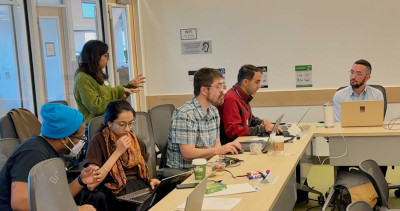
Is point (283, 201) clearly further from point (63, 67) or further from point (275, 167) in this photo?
point (63, 67)

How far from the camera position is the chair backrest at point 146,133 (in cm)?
341

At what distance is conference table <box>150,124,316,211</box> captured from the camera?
226cm

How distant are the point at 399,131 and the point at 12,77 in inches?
141

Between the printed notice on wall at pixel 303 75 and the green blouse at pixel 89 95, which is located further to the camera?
the printed notice on wall at pixel 303 75

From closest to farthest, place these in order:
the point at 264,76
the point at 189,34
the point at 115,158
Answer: the point at 115,158, the point at 264,76, the point at 189,34

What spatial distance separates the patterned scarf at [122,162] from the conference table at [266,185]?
43 cm

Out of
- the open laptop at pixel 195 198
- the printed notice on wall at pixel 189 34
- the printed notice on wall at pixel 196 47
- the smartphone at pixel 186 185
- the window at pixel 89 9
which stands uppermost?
the window at pixel 89 9

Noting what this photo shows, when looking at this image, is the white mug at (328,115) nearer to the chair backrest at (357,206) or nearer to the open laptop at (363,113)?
the open laptop at (363,113)

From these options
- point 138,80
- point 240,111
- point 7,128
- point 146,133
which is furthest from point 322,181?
point 7,128

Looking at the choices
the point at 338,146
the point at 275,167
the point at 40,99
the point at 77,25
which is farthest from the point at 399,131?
the point at 77,25

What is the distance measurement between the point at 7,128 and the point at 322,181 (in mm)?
3210

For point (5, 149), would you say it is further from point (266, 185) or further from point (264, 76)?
point (264, 76)

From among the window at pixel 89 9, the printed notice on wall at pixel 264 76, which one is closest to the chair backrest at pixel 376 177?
the printed notice on wall at pixel 264 76

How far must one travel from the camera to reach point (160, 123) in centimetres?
395
